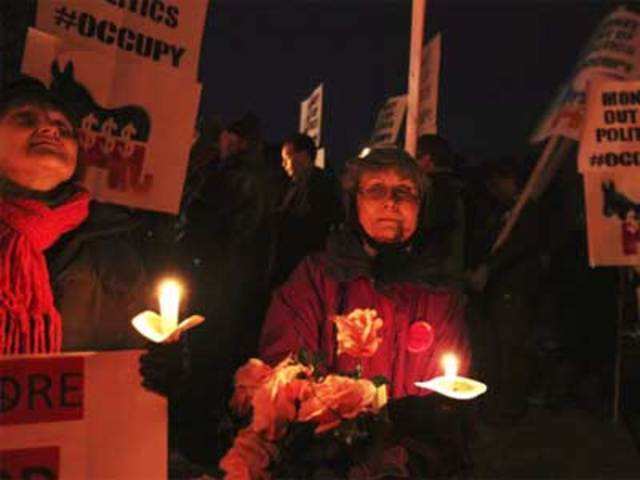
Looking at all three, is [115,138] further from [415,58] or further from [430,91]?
[430,91]

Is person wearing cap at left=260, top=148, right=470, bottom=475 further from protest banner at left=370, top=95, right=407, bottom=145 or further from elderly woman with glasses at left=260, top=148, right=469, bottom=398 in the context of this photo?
protest banner at left=370, top=95, right=407, bottom=145

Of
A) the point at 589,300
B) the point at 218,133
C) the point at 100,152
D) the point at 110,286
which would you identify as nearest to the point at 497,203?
the point at 589,300

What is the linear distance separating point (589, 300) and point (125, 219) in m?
5.83

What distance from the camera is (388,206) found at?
10.00 ft

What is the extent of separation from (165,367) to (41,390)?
1.46 feet

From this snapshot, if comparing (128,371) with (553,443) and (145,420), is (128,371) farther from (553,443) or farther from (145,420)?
(553,443)

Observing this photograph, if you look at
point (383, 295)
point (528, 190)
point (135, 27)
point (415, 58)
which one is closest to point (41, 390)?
point (383, 295)

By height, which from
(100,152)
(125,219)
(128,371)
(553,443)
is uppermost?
(100,152)

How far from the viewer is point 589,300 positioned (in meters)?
7.93

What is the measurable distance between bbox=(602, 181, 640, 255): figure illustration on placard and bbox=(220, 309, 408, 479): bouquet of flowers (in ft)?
13.0

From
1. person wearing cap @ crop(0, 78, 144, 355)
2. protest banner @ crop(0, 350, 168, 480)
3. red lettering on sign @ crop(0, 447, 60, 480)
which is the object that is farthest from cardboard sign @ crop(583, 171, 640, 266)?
red lettering on sign @ crop(0, 447, 60, 480)

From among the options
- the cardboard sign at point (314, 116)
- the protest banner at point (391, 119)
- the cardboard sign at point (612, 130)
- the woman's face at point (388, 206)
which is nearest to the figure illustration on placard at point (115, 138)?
the woman's face at point (388, 206)

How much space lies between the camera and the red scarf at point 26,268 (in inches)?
106

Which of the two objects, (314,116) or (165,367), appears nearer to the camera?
(165,367)
